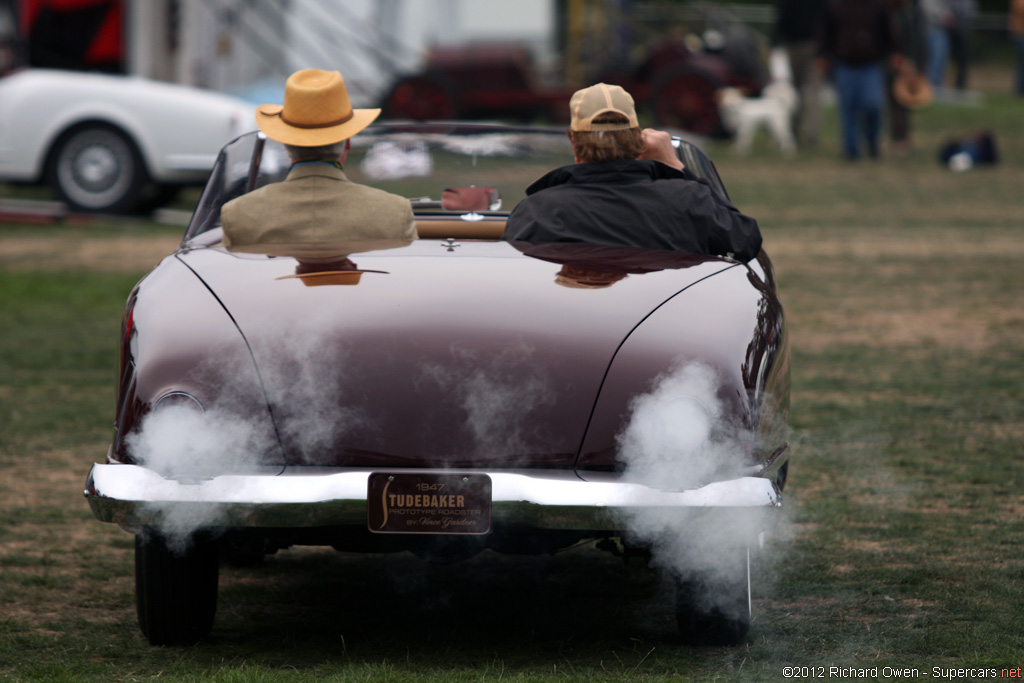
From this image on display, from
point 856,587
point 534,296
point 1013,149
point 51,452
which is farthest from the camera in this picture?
point 1013,149

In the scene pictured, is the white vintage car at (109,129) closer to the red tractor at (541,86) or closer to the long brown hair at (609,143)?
the red tractor at (541,86)

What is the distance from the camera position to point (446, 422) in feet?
10.3

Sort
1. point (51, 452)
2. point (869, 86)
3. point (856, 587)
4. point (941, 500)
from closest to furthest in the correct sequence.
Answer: point (856, 587) → point (941, 500) → point (51, 452) → point (869, 86)

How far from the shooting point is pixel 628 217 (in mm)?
3859

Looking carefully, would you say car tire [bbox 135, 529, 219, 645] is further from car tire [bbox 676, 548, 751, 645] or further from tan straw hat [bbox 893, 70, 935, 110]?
tan straw hat [bbox 893, 70, 935, 110]

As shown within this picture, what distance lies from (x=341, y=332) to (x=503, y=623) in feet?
3.35

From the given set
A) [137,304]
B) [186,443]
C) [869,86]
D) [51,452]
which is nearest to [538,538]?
[186,443]

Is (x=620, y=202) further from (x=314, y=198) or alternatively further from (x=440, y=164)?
(x=440, y=164)

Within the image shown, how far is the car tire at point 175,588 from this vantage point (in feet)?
11.1

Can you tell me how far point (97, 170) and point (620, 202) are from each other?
33.6 ft

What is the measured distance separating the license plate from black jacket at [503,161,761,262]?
3.23ft

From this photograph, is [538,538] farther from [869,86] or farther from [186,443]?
[869,86]

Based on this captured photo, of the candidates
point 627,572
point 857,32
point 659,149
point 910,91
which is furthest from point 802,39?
point 627,572

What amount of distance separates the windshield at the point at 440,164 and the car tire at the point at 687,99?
665 inches
